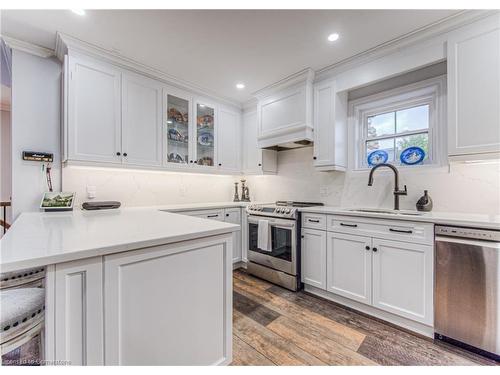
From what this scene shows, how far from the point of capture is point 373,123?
2676mm

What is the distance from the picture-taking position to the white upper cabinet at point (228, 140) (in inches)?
129

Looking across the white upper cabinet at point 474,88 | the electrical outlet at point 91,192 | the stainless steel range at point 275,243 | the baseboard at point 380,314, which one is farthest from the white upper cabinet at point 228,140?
the white upper cabinet at point 474,88

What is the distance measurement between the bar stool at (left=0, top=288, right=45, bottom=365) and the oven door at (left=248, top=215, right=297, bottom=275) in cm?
206

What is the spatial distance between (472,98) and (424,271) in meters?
1.37

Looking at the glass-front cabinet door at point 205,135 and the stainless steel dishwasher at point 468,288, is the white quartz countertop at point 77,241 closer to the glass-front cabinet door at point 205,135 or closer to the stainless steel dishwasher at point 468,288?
the stainless steel dishwasher at point 468,288

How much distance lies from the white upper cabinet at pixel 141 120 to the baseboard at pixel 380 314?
2.30 metres

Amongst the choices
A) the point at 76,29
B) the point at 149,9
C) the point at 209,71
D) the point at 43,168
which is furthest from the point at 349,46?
the point at 43,168

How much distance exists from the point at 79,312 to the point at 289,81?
2.81 m

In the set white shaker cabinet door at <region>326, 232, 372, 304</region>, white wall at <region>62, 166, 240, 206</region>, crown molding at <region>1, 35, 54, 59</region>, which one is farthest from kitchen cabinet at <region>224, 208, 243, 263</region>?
crown molding at <region>1, 35, 54, 59</region>

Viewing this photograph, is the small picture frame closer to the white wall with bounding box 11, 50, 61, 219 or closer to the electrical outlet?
the white wall with bounding box 11, 50, 61, 219

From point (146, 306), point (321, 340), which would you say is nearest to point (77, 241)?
point (146, 306)

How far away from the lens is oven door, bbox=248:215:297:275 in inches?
97.8

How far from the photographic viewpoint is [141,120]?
8.10 feet

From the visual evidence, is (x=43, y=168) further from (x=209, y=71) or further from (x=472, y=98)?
(x=472, y=98)
